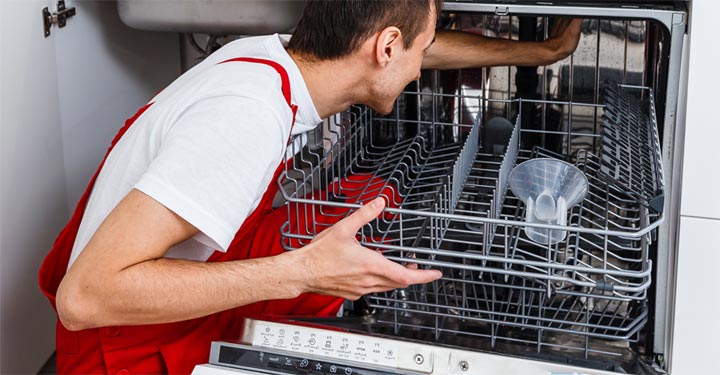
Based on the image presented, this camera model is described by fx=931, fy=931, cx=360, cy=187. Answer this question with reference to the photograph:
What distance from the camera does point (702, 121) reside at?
3.57ft

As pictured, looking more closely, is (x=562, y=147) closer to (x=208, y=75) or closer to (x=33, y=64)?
(x=208, y=75)

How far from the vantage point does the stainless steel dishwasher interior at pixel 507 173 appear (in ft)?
3.98

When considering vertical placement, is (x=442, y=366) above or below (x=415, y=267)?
below

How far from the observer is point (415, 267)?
1.15m

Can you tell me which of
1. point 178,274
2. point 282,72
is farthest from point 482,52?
point 178,274

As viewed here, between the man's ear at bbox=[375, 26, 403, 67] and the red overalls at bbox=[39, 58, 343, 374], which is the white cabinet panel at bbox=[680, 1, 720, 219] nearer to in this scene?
the man's ear at bbox=[375, 26, 403, 67]

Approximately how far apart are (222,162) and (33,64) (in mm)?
647

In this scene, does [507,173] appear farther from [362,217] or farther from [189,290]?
[189,290]

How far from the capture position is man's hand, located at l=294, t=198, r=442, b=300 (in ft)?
3.49

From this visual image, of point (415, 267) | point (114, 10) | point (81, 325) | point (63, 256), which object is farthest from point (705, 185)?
point (114, 10)

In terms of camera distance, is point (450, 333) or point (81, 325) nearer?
point (81, 325)

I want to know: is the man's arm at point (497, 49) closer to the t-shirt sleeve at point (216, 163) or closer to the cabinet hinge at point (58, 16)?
the t-shirt sleeve at point (216, 163)

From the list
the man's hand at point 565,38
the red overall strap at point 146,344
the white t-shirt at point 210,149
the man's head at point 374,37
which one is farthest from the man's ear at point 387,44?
the man's hand at point 565,38

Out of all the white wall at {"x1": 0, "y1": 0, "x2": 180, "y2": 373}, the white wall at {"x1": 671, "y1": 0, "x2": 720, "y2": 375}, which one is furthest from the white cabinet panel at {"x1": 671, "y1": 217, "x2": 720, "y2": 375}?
the white wall at {"x1": 0, "y1": 0, "x2": 180, "y2": 373}
